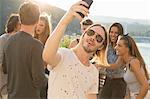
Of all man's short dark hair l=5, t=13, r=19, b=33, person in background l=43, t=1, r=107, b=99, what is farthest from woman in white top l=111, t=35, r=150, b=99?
person in background l=43, t=1, r=107, b=99

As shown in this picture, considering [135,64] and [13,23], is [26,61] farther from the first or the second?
[135,64]

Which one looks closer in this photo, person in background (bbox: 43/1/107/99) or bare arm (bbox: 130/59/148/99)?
person in background (bbox: 43/1/107/99)

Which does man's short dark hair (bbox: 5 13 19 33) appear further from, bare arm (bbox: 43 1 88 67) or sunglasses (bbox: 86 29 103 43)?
bare arm (bbox: 43 1 88 67)

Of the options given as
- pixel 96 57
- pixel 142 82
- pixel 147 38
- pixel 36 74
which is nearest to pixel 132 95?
pixel 142 82

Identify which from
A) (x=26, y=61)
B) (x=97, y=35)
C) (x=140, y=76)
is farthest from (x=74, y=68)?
(x=140, y=76)

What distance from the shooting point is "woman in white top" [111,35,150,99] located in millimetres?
3160

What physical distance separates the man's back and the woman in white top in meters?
1.01

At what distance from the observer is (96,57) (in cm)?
256

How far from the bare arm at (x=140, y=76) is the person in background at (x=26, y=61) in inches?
38.9

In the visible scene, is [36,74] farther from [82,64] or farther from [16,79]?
[82,64]

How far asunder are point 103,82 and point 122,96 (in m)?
0.23

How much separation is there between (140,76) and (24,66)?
1.16 m

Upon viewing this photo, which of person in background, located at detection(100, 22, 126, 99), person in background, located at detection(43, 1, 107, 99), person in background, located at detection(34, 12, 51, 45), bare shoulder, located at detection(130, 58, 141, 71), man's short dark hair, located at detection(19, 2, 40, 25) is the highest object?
man's short dark hair, located at detection(19, 2, 40, 25)

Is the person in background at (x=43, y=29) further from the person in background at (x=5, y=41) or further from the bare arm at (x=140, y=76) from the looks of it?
the bare arm at (x=140, y=76)
